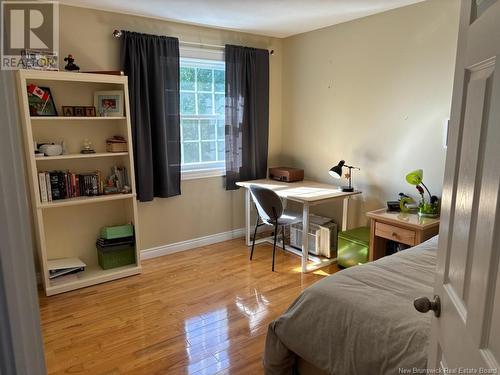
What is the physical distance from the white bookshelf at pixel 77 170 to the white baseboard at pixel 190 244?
0.40 m

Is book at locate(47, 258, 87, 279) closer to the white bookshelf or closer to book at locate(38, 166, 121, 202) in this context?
the white bookshelf

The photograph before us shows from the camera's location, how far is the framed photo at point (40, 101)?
281 cm

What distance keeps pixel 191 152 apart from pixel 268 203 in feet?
3.64

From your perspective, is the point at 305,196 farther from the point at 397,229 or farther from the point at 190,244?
the point at 190,244

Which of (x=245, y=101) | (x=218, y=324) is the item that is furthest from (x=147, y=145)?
(x=218, y=324)

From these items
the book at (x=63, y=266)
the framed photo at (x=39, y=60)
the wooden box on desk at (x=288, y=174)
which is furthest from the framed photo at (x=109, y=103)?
the wooden box on desk at (x=288, y=174)

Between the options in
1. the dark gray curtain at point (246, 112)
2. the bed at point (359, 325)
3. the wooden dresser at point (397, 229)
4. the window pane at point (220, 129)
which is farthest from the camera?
the window pane at point (220, 129)

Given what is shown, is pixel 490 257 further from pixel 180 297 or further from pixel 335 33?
pixel 335 33

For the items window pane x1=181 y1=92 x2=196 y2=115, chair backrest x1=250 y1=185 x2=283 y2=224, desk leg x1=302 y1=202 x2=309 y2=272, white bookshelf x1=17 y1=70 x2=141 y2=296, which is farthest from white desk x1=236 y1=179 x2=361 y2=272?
white bookshelf x1=17 y1=70 x2=141 y2=296

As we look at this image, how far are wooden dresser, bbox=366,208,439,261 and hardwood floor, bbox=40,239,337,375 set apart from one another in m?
→ 0.55

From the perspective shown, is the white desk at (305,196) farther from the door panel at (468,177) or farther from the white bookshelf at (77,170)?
the door panel at (468,177)

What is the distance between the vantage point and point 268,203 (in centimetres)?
330

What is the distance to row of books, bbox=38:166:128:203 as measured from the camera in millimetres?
2871

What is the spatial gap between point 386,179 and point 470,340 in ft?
9.12
